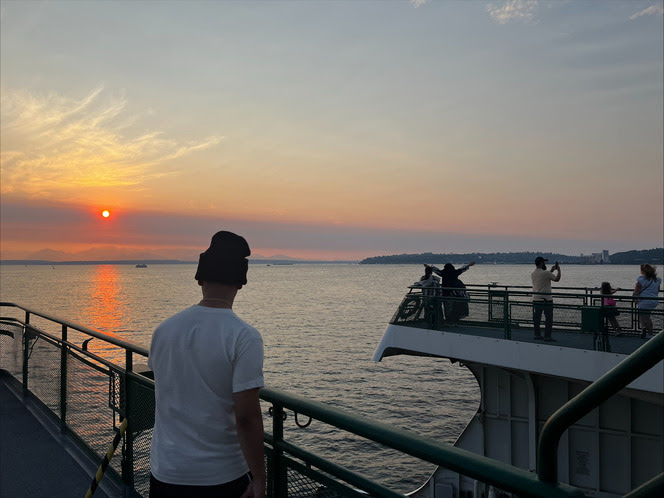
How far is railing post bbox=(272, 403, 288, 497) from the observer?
9.25 feet

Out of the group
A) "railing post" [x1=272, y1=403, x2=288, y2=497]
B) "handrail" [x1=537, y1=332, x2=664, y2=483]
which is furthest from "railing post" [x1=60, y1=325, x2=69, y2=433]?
"handrail" [x1=537, y1=332, x2=664, y2=483]

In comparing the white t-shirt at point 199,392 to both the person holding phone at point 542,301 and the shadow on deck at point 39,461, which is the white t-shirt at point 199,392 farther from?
the person holding phone at point 542,301

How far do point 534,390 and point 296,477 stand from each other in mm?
11833

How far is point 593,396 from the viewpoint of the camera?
1.36 meters

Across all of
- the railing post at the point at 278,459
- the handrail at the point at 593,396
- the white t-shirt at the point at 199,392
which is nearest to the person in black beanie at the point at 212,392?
the white t-shirt at the point at 199,392

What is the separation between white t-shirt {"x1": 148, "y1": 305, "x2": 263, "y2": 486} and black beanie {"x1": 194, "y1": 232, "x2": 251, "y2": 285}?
157 millimetres

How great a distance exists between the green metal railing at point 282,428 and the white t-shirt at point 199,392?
390 mm

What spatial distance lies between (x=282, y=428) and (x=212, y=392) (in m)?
0.76

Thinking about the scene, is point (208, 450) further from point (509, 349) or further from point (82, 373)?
point (509, 349)

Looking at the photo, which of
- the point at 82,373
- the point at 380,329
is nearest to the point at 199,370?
the point at 82,373

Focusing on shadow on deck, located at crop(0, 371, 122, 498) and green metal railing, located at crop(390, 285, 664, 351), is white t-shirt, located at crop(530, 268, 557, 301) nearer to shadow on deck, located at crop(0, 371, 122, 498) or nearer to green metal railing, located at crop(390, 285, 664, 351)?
green metal railing, located at crop(390, 285, 664, 351)

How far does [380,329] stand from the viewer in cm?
6069

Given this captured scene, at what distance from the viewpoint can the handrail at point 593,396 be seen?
126 centimetres

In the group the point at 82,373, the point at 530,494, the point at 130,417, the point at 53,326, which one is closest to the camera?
the point at 530,494
